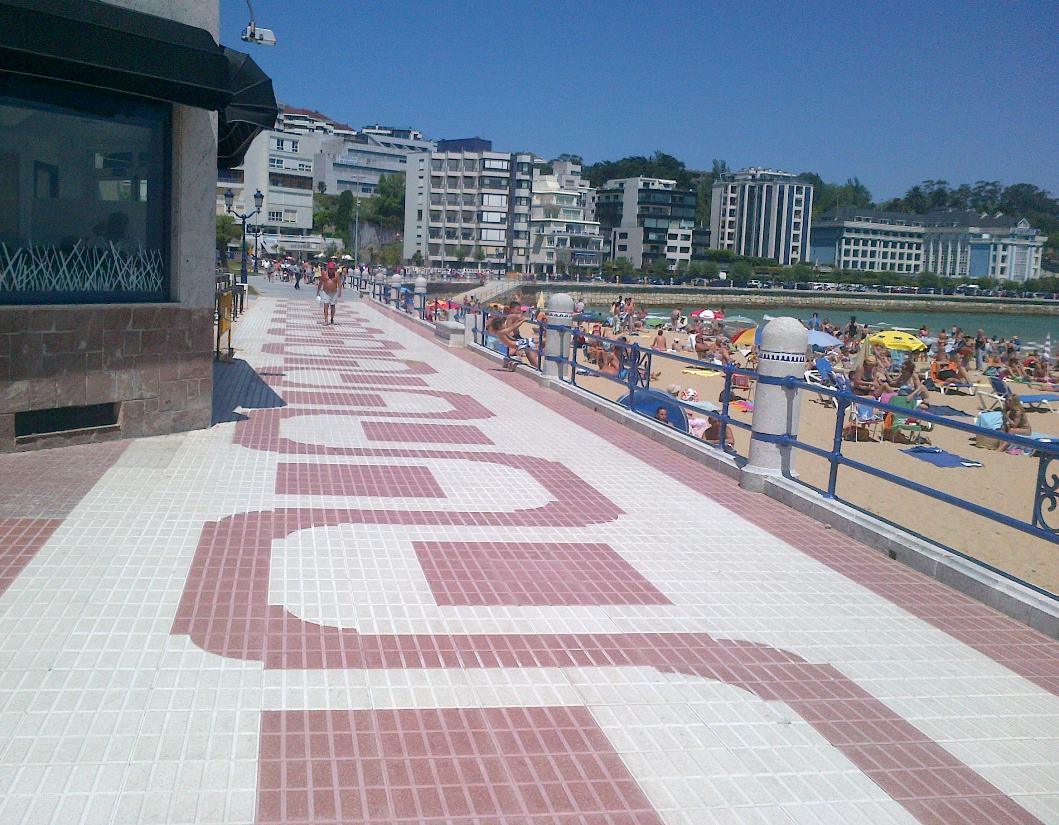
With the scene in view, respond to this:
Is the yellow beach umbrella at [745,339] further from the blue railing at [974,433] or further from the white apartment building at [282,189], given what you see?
the white apartment building at [282,189]

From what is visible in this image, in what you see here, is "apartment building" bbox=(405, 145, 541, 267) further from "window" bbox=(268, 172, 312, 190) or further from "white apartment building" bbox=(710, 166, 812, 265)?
"white apartment building" bbox=(710, 166, 812, 265)

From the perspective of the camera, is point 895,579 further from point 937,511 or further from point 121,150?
point 121,150

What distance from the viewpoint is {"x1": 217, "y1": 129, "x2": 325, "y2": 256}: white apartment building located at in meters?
105

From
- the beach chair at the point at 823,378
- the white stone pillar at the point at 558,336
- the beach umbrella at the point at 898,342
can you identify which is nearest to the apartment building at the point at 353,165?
the beach umbrella at the point at 898,342

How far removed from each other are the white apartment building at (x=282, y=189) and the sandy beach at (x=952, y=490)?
90.6m

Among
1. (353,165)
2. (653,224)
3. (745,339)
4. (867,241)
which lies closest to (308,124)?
(353,165)

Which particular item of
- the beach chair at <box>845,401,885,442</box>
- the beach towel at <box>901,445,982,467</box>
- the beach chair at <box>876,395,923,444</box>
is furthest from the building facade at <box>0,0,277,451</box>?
the beach chair at <box>876,395,923,444</box>

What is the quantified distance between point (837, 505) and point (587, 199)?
→ 128658 mm

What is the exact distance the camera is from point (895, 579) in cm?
681

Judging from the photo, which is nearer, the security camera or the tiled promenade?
the tiled promenade

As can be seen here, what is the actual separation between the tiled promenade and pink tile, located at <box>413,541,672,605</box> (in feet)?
0.09

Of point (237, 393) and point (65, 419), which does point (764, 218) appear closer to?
point (237, 393)

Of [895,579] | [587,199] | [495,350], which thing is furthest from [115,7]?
[587,199]

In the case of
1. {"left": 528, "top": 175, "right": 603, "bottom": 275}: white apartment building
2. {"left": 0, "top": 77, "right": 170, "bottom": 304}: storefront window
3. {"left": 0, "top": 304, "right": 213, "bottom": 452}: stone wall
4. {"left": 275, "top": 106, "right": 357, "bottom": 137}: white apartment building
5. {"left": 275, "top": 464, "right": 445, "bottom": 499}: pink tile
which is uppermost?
{"left": 275, "top": 106, "right": 357, "bottom": 137}: white apartment building
